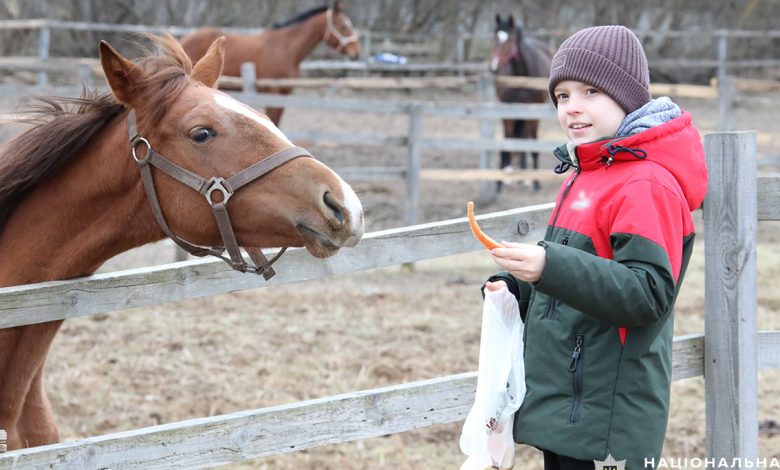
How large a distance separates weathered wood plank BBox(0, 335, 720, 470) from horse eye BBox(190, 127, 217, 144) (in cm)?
76

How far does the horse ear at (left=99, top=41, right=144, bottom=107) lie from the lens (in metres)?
2.28

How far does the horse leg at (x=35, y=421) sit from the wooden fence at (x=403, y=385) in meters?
0.39

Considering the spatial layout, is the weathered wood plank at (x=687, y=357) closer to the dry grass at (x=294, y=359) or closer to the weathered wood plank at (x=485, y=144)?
the dry grass at (x=294, y=359)

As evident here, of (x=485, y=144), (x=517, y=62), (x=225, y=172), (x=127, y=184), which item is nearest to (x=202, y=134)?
(x=225, y=172)

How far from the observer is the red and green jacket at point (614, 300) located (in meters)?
1.92

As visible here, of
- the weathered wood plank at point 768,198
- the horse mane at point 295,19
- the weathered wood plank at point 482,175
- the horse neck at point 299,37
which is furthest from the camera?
the horse mane at point 295,19

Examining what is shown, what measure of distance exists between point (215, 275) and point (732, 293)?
5.35 ft

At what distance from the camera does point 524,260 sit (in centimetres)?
191

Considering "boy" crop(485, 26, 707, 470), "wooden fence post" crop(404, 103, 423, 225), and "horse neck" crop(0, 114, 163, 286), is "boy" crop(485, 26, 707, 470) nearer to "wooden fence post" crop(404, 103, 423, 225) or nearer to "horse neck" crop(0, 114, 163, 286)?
"horse neck" crop(0, 114, 163, 286)

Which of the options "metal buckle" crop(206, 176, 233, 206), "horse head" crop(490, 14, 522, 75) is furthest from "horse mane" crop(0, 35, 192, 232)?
"horse head" crop(490, 14, 522, 75)

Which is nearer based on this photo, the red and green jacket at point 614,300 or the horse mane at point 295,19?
the red and green jacket at point 614,300

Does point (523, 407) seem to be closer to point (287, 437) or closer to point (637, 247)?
point (637, 247)

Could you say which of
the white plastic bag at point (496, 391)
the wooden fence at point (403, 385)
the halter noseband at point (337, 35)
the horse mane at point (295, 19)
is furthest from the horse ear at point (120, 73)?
the halter noseband at point (337, 35)

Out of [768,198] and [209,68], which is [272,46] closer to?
[209,68]
